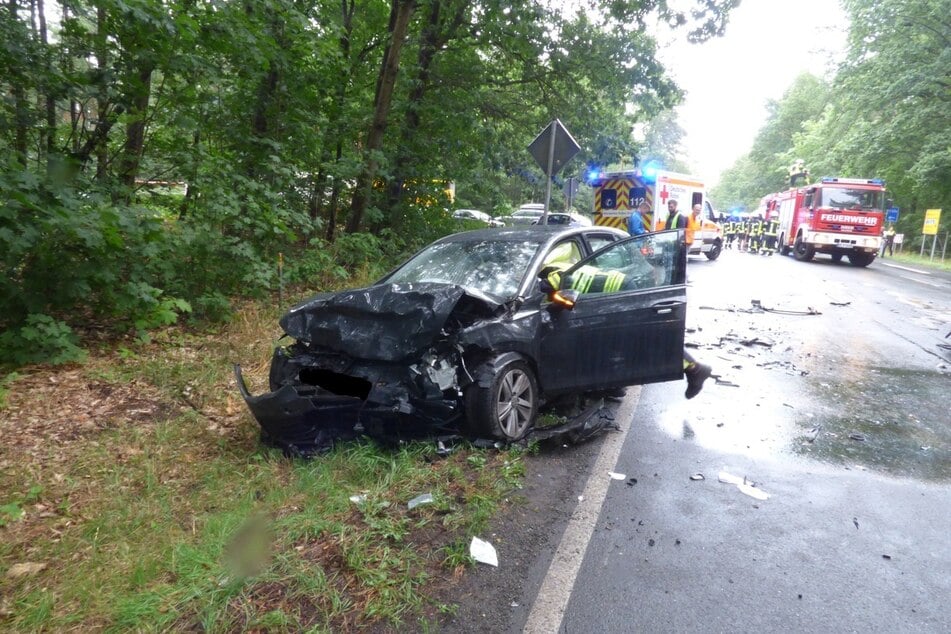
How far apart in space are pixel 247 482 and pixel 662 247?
149 inches

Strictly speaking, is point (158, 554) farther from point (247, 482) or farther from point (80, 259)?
point (80, 259)

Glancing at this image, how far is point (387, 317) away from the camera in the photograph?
402 cm

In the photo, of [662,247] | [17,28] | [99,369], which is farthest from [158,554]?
[17,28]

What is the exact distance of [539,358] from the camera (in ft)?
15.0

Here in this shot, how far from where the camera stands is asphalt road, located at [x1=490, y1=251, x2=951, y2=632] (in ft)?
8.94

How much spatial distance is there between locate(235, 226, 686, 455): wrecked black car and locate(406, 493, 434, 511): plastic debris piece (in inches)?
22.5

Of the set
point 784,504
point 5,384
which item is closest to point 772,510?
point 784,504

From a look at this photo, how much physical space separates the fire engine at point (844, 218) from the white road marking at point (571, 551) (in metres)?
21.1

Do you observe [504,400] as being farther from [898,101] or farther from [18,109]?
[898,101]

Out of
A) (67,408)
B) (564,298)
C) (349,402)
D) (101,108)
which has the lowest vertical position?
(67,408)

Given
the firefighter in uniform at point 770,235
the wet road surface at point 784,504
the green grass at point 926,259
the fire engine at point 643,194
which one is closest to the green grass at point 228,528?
the wet road surface at point 784,504

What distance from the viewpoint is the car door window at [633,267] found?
4922mm

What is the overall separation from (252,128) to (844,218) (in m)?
21.0

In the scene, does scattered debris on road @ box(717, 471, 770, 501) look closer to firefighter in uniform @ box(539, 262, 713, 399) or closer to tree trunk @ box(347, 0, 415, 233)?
firefighter in uniform @ box(539, 262, 713, 399)
